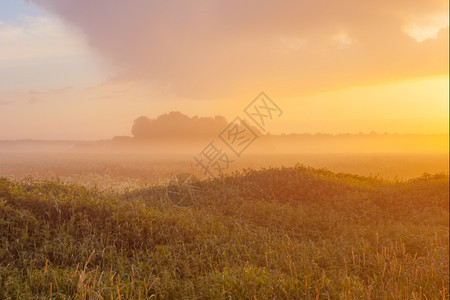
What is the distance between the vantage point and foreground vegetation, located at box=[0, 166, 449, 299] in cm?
620

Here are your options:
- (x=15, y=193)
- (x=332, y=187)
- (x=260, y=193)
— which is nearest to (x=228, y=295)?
(x=15, y=193)

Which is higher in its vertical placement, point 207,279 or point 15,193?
point 15,193

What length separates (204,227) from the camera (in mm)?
9773

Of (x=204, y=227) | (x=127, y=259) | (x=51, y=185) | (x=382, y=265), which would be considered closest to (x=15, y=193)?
(x=51, y=185)

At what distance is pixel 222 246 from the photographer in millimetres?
8453

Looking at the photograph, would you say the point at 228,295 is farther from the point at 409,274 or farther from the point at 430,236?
the point at 430,236

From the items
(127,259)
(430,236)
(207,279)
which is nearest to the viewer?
(207,279)

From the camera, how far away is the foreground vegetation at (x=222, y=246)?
6199 millimetres

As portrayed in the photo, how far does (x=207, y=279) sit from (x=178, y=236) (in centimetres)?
255

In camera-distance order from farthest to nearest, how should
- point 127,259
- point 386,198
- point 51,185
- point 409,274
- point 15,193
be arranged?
point 386,198 → point 51,185 → point 15,193 → point 127,259 → point 409,274

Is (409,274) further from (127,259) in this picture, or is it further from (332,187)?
(332,187)

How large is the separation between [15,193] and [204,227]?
4.74 meters

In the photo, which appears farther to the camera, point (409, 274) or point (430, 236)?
point (430, 236)

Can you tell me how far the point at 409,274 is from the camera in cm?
712
